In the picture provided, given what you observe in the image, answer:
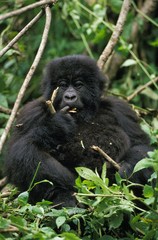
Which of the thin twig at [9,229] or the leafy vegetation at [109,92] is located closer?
the thin twig at [9,229]

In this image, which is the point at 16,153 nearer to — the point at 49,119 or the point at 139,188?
the point at 49,119

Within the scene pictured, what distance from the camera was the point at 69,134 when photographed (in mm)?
4445

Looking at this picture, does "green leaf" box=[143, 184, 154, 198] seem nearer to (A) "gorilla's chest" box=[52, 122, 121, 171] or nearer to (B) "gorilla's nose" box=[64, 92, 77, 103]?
(A) "gorilla's chest" box=[52, 122, 121, 171]

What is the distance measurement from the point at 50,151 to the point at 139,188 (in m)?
0.61

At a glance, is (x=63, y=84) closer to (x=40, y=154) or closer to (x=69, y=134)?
(x=69, y=134)

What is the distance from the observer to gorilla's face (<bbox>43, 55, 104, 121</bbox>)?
4.64 metres

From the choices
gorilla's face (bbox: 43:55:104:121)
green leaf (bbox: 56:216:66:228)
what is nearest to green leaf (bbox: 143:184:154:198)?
green leaf (bbox: 56:216:66:228)

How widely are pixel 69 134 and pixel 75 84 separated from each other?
1.42ft

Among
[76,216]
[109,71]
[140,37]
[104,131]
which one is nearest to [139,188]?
[104,131]

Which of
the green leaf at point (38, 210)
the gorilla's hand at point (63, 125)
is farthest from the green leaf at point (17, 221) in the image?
the gorilla's hand at point (63, 125)

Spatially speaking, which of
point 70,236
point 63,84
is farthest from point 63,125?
point 70,236

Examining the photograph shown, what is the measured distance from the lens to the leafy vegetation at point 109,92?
10.8 feet

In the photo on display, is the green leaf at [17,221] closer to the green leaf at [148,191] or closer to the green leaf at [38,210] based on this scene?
the green leaf at [38,210]

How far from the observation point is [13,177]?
4.32 metres
